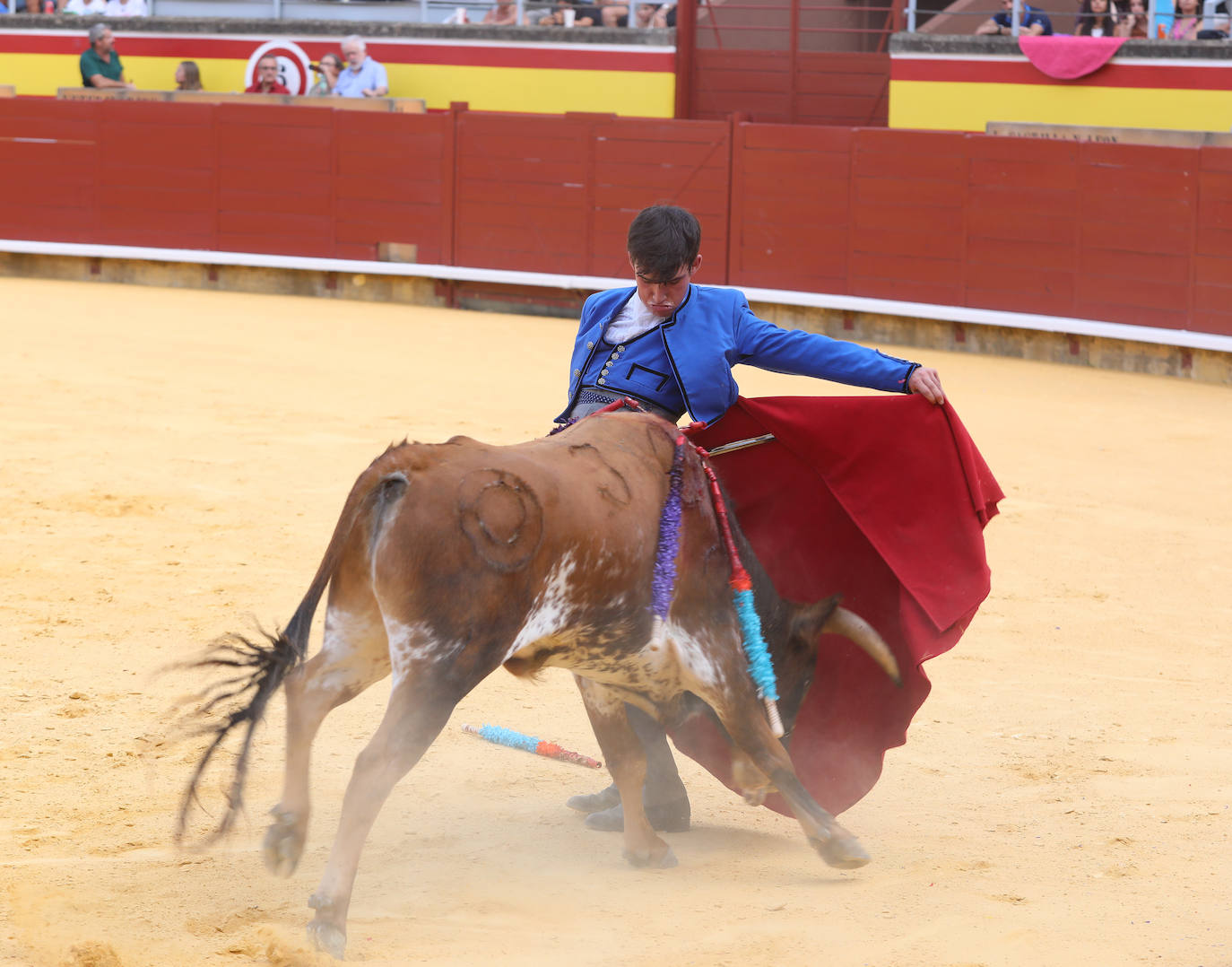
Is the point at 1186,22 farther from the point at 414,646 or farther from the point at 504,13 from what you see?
the point at 414,646

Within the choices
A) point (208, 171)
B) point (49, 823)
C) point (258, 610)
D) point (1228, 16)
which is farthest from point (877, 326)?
point (49, 823)

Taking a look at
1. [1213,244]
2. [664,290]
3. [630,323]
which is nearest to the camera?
[664,290]

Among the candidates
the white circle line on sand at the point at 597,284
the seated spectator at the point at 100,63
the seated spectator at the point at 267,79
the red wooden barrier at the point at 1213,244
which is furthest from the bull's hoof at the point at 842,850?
the seated spectator at the point at 100,63

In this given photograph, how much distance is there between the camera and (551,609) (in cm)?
242

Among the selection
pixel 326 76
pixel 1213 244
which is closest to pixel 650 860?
pixel 1213 244

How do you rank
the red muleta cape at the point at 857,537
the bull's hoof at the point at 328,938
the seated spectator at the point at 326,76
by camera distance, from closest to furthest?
the bull's hoof at the point at 328,938 → the red muleta cape at the point at 857,537 → the seated spectator at the point at 326,76

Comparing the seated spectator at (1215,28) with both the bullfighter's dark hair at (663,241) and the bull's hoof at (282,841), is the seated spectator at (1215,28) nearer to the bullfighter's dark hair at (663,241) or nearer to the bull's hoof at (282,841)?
the bullfighter's dark hair at (663,241)

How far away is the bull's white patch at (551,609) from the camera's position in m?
2.38

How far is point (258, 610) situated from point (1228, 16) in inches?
309

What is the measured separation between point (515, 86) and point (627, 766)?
9.59 m

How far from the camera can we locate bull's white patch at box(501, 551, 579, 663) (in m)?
2.38

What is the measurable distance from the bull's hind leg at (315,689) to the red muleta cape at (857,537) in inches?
30.8

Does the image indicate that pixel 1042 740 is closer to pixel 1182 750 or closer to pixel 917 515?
pixel 1182 750

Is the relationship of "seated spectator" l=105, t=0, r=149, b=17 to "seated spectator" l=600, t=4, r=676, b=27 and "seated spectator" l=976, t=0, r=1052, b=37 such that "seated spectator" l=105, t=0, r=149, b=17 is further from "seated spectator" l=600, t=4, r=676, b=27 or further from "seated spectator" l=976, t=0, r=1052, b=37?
"seated spectator" l=976, t=0, r=1052, b=37
